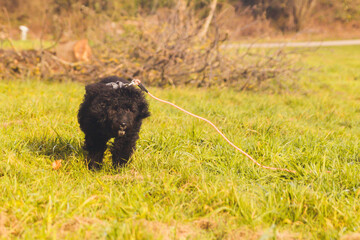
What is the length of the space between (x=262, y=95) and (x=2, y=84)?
19.0ft

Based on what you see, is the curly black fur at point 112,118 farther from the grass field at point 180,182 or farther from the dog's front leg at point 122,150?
the grass field at point 180,182

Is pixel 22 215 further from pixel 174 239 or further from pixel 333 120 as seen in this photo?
pixel 333 120

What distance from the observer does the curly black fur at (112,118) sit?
2.81m

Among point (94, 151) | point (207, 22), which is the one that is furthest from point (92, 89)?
point (207, 22)

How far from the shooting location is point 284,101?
674cm

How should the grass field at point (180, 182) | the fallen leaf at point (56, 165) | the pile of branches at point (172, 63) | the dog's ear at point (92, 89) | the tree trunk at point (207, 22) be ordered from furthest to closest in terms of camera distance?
the tree trunk at point (207, 22) < the pile of branches at point (172, 63) < the fallen leaf at point (56, 165) < the dog's ear at point (92, 89) < the grass field at point (180, 182)

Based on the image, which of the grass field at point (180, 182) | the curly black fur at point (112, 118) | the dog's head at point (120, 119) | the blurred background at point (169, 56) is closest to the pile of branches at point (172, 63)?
the blurred background at point (169, 56)

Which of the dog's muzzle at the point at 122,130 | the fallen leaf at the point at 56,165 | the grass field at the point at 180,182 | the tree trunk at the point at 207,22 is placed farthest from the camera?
the tree trunk at the point at 207,22

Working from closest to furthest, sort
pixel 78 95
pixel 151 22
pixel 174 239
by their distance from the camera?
pixel 174 239
pixel 78 95
pixel 151 22

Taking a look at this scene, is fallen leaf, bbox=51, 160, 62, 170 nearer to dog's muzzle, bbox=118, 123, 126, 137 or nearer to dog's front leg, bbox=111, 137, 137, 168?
dog's front leg, bbox=111, 137, 137, 168

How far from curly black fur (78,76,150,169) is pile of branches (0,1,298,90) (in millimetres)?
4199

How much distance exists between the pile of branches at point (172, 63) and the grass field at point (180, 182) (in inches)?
97.6

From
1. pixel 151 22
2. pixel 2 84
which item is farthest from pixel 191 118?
pixel 151 22

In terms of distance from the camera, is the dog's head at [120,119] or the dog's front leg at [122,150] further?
the dog's front leg at [122,150]
